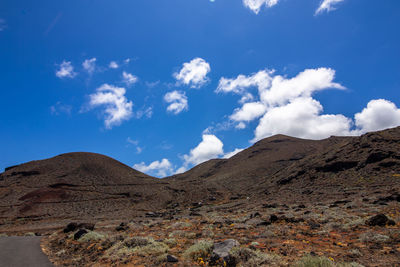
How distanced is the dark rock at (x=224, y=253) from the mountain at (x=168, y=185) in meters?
26.7

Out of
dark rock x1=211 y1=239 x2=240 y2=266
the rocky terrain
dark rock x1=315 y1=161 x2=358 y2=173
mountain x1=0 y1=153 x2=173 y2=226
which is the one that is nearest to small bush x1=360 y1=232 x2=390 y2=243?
the rocky terrain

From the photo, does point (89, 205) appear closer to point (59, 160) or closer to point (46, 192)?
point (46, 192)

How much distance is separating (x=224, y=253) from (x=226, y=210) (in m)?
27.7

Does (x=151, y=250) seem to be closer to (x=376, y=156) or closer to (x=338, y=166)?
(x=376, y=156)

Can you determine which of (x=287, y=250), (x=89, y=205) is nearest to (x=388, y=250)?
(x=287, y=250)

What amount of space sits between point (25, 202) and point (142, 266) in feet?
166

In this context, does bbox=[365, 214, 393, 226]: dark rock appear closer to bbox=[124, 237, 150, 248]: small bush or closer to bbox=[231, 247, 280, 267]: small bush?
bbox=[231, 247, 280, 267]: small bush

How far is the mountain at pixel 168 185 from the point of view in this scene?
119 ft

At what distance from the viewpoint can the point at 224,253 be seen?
655 cm

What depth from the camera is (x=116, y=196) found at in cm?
5138

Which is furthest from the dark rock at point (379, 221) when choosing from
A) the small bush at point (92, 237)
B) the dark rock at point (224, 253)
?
the small bush at point (92, 237)

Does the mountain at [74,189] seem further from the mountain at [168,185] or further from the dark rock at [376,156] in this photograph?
the dark rock at [376,156]

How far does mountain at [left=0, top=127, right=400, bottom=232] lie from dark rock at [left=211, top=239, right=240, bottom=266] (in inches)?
1053

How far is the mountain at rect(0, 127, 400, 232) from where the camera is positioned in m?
36.4
